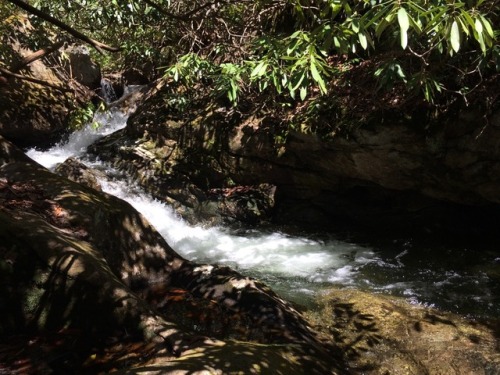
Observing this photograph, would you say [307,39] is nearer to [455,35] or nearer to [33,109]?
[455,35]

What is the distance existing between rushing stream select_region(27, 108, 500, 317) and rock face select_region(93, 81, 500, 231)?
562 millimetres

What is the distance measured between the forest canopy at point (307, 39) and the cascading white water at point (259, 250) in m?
2.73

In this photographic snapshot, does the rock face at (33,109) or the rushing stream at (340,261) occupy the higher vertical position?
the rock face at (33,109)

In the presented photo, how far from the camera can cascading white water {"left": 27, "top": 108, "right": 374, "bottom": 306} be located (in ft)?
20.9

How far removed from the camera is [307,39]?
127 inches

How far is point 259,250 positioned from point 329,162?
2.07 metres

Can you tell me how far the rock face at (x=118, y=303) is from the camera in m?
3.05

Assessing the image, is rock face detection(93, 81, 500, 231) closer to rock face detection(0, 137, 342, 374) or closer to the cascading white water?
the cascading white water

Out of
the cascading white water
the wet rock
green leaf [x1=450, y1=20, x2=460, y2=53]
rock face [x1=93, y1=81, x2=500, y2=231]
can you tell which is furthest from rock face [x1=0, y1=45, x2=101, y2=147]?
green leaf [x1=450, y1=20, x2=460, y2=53]

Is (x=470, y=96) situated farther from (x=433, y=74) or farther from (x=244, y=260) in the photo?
(x=244, y=260)

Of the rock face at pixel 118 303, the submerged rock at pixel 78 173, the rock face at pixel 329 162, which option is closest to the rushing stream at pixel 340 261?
the submerged rock at pixel 78 173

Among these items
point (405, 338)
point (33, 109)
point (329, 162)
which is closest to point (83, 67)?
point (33, 109)

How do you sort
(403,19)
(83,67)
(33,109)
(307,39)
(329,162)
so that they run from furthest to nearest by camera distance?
(83,67), (33,109), (329,162), (307,39), (403,19)

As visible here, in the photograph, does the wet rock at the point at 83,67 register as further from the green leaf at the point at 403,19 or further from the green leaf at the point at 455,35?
the green leaf at the point at 455,35
